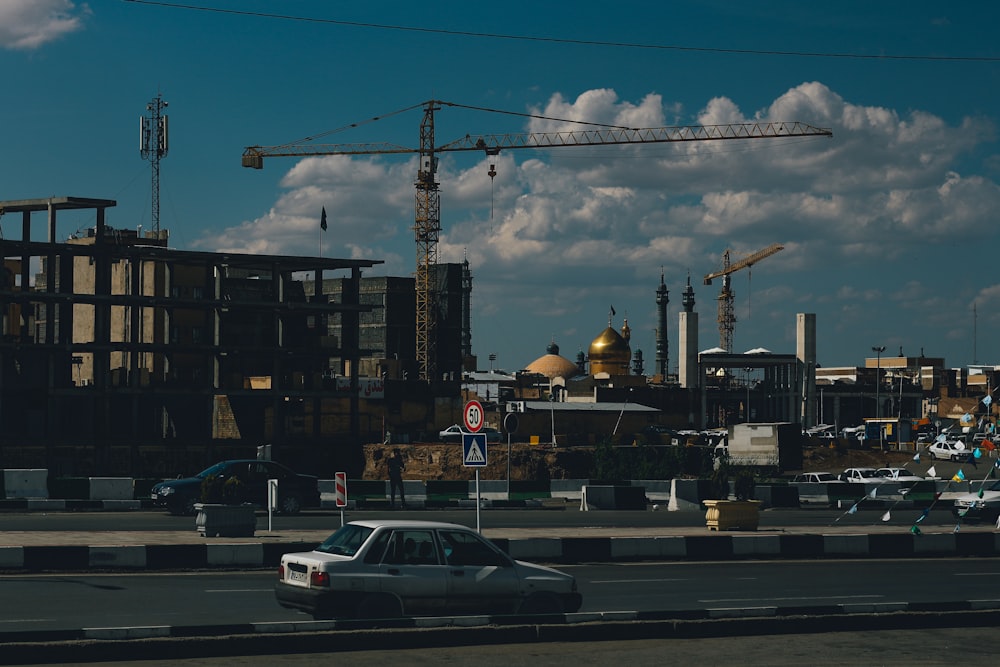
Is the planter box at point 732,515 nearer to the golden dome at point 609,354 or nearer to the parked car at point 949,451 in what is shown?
the parked car at point 949,451

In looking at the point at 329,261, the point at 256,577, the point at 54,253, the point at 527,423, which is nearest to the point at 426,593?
the point at 256,577

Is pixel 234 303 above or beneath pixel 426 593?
above

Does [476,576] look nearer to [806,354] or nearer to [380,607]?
[380,607]

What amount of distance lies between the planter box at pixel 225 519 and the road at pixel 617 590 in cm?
505

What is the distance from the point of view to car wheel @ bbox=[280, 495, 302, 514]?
42625 millimetres

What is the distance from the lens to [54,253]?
81875 mm

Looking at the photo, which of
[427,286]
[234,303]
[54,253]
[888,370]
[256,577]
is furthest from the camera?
[888,370]

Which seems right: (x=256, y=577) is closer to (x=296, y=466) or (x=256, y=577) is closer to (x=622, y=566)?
(x=622, y=566)

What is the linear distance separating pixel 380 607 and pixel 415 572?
25.2 inches

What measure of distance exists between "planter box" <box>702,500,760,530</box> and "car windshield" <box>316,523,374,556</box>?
19.9 meters

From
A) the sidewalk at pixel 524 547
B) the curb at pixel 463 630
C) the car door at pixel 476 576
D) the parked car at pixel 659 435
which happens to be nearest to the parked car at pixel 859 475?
the sidewalk at pixel 524 547

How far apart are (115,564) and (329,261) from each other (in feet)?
223

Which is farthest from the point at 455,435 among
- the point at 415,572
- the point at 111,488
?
the point at 415,572

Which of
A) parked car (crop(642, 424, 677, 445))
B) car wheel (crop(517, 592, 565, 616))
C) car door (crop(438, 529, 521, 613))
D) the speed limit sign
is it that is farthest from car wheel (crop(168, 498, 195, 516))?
parked car (crop(642, 424, 677, 445))
